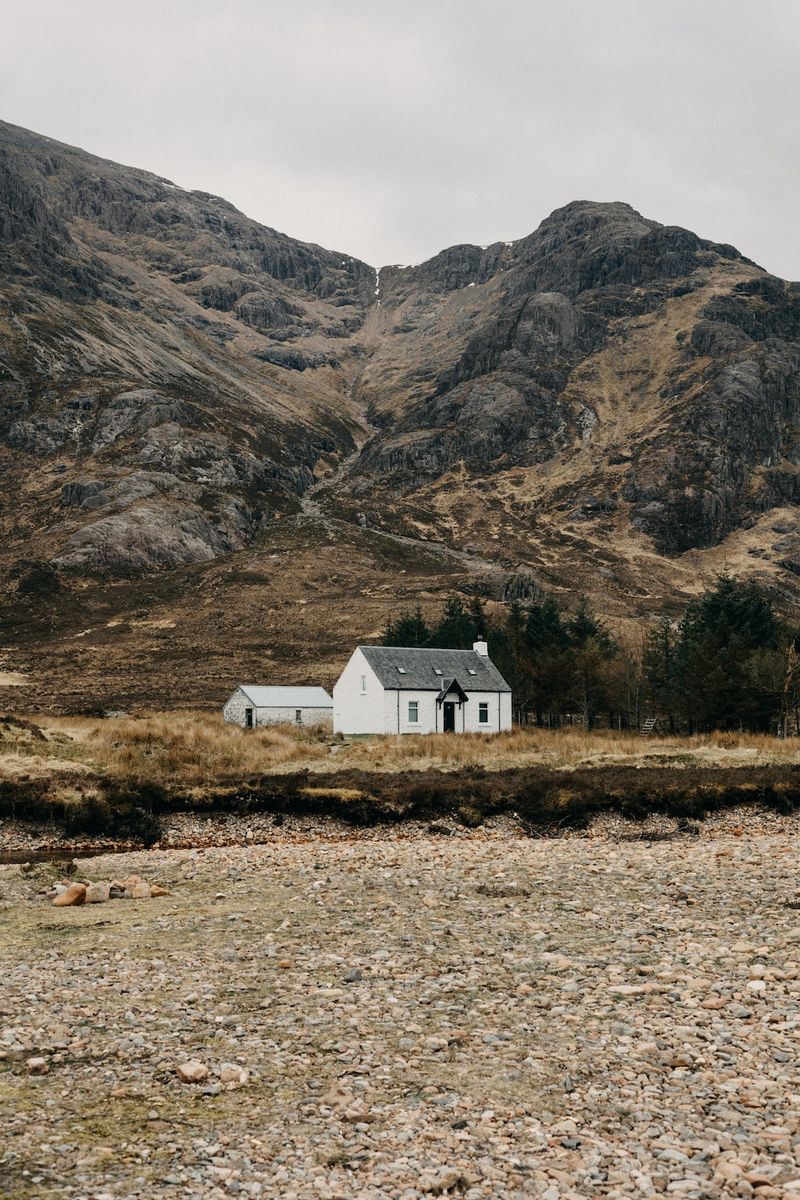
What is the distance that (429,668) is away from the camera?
2594 inches

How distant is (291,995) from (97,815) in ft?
75.4

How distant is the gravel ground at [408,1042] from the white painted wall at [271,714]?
1877 inches

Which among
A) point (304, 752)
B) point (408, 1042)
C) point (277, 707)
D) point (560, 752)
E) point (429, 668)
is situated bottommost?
point (408, 1042)

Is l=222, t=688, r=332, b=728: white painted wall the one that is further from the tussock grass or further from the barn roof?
the tussock grass

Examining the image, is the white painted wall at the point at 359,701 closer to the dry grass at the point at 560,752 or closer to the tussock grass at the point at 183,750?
the dry grass at the point at 560,752

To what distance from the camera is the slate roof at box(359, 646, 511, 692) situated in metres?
63.3

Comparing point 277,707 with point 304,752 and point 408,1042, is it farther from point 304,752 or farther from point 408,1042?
point 408,1042

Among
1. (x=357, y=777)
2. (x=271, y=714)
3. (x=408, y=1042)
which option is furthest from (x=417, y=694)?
(x=408, y=1042)

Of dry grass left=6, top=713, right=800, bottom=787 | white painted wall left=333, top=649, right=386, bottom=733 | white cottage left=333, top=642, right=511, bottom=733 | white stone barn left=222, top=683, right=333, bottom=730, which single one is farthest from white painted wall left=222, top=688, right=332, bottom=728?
dry grass left=6, top=713, right=800, bottom=787

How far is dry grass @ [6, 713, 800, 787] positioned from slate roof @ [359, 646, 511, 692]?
7.20 m

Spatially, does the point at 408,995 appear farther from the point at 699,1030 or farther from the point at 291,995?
the point at 699,1030

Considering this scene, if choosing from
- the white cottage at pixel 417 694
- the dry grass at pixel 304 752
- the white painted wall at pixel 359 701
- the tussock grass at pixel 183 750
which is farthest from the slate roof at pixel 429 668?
the tussock grass at pixel 183 750

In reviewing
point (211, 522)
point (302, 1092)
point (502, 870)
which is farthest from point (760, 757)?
point (211, 522)

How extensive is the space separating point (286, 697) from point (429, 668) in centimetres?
1310
